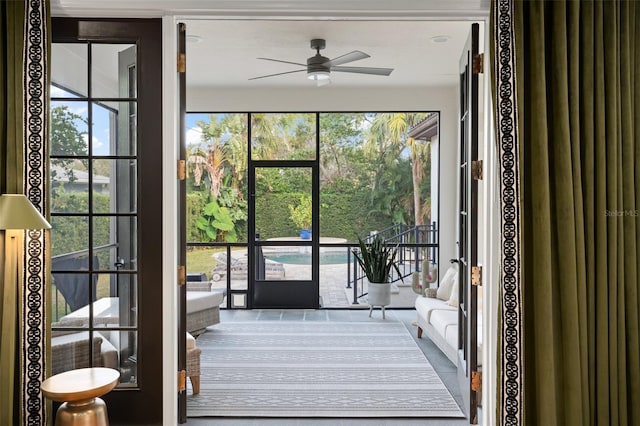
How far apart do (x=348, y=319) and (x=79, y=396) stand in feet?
13.7

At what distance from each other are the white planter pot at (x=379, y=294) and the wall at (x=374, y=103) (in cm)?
96

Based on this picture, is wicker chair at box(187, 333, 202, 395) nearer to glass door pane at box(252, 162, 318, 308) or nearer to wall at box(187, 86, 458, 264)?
glass door pane at box(252, 162, 318, 308)

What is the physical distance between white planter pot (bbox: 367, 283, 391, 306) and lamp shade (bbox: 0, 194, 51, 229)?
4.31 m

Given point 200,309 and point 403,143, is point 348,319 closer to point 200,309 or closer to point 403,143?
point 200,309

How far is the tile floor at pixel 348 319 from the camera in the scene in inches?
131

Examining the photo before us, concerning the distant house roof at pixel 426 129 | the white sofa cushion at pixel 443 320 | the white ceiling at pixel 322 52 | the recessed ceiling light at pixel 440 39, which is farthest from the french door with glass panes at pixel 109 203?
the distant house roof at pixel 426 129

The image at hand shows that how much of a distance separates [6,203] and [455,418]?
2.73m

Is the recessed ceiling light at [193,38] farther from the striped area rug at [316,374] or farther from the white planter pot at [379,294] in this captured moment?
the white planter pot at [379,294]

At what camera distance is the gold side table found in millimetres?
2469

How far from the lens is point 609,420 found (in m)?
2.64

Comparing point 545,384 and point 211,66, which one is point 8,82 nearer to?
point 545,384

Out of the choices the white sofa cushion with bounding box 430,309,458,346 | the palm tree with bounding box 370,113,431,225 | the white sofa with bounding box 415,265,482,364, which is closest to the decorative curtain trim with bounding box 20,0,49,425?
the white sofa with bounding box 415,265,482,364

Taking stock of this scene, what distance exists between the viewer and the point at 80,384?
2.55 meters

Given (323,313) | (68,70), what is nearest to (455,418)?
(68,70)
